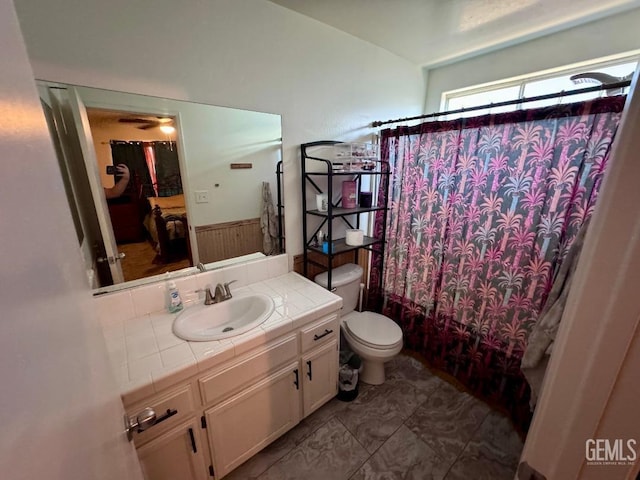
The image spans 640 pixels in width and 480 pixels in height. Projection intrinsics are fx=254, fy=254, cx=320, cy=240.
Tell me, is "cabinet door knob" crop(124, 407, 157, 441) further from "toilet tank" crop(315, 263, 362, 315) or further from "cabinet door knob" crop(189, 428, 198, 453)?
"toilet tank" crop(315, 263, 362, 315)

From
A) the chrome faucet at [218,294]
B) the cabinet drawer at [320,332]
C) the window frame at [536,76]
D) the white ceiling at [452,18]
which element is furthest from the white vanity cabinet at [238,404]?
the window frame at [536,76]

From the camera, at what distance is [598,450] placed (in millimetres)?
388

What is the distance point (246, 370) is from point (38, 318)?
40.4 inches

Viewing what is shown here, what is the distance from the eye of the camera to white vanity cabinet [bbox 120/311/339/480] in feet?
3.37

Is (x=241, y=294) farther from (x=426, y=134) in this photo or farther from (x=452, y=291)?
(x=426, y=134)

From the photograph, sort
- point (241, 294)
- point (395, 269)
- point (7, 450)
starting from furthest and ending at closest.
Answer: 1. point (395, 269)
2. point (241, 294)
3. point (7, 450)

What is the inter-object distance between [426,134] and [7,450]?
2.18m

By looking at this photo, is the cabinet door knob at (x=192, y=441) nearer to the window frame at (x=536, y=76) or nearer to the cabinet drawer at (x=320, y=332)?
the cabinet drawer at (x=320, y=332)

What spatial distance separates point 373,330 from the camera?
1.88m

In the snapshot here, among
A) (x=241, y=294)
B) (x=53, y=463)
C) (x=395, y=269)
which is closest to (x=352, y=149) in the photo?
(x=395, y=269)

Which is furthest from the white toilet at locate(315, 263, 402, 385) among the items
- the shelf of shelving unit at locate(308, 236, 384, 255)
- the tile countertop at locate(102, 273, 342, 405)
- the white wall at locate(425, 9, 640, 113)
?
the white wall at locate(425, 9, 640, 113)

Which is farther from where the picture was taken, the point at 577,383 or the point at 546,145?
the point at 546,145

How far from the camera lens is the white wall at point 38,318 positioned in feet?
0.84

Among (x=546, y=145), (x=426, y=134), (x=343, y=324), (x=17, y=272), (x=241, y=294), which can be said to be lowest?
(x=343, y=324)
